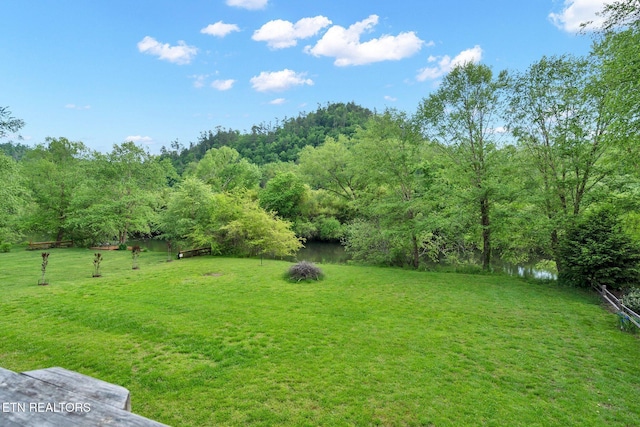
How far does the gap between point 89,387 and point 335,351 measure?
6037 millimetres

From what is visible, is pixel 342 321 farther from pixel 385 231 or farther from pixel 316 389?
pixel 385 231

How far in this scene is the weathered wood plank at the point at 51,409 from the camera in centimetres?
95

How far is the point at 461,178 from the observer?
1506 centimetres

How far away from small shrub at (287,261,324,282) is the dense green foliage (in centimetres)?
977

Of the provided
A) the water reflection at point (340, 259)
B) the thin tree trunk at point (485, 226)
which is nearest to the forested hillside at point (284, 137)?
the water reflection at point (340, 259)

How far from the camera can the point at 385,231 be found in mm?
15828

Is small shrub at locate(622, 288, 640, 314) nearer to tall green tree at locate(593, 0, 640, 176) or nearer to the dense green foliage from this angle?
the dense green foliage

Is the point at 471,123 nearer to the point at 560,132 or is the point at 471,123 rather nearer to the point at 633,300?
the point at 560,132

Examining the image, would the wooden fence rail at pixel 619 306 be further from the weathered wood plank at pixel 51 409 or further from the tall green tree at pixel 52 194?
the tall green tree at pixel 52 194

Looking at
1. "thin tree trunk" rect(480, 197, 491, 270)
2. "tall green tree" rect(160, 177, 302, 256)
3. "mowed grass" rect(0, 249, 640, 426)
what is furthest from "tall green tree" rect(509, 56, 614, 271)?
"tall green tree" rect(160, 177, 302, 256)

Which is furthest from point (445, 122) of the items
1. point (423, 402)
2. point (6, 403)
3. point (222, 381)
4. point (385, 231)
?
point (6, 403)

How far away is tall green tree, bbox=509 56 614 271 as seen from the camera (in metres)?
11.8

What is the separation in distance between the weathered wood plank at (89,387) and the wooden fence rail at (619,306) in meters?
11.4

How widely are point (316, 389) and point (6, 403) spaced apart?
16.2ft
